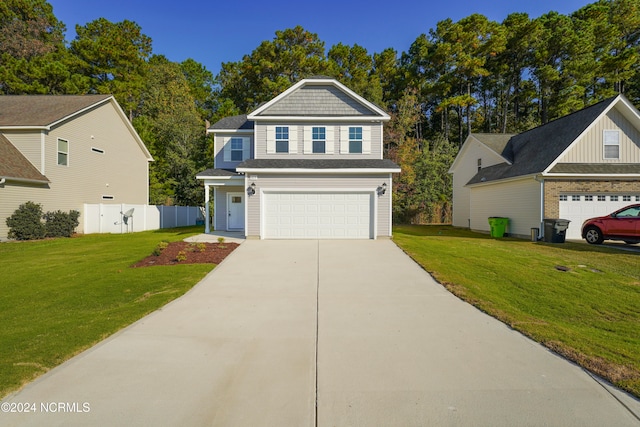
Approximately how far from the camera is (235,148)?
18641 millimetres

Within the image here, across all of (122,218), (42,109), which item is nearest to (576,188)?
(122,218)

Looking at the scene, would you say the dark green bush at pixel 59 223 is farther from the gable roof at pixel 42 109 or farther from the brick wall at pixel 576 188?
the brick wall at pixel 576 188

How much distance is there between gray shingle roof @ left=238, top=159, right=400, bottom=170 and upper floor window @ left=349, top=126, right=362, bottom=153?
0.72 metres

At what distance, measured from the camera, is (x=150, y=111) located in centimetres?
3434

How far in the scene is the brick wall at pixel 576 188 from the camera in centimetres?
1466

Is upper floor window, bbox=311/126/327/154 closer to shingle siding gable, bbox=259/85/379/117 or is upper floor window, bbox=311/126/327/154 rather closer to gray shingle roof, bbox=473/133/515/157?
shingle siding gable, bbox=259/85/379/117

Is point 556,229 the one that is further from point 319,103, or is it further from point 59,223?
point 59,223

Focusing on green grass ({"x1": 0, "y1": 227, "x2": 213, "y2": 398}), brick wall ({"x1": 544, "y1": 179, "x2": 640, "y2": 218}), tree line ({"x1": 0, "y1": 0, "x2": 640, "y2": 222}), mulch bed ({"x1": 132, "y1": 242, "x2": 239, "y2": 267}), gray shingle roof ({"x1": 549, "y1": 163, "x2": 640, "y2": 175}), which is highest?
tree line ({"x1": 0, "y1": 0, "x2": 640, "y2": 222})

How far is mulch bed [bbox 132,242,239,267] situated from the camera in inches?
381

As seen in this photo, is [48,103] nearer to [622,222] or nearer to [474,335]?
[474,335]

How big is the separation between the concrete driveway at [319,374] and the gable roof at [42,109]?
17642 mm

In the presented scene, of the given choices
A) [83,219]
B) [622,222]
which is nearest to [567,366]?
[622,222]

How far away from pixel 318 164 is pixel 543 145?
41.1 ft

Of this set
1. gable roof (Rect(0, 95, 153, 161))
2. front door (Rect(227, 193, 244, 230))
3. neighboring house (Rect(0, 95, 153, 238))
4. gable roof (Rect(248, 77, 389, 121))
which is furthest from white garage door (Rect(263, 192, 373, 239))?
gable roof (Rect(0, 95, 153, 161))
